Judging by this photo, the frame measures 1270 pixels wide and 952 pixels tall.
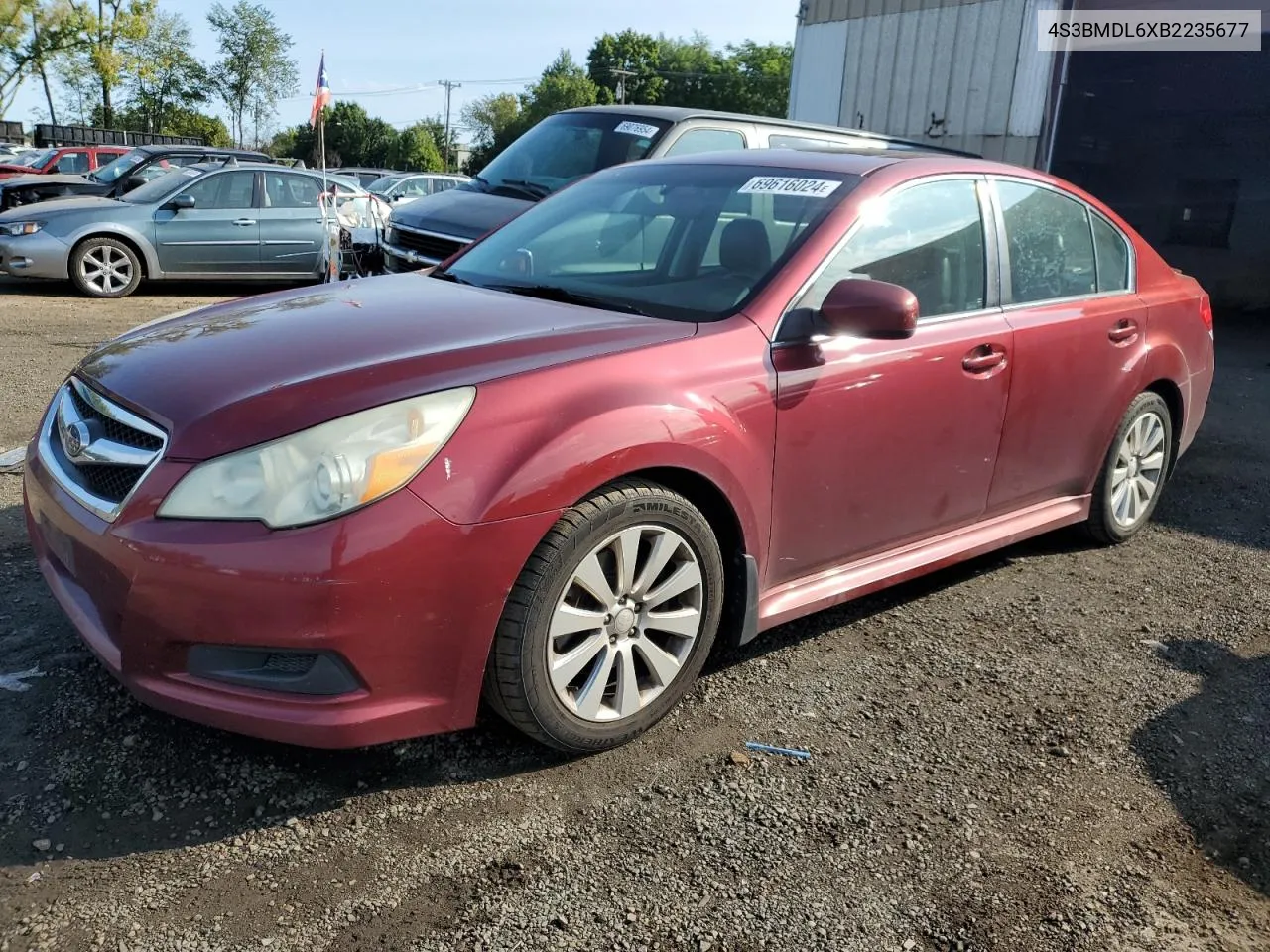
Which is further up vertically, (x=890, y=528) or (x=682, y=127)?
(x=682, y=127)

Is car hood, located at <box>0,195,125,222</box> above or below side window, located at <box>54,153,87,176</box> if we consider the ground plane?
below

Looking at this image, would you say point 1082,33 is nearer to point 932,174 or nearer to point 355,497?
point 932,174

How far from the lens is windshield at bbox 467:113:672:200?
7.49 meters

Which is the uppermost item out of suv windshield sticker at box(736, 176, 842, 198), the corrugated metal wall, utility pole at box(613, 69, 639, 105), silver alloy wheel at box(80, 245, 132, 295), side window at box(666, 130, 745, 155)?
utility pole at box(613, 69, 639, 105)

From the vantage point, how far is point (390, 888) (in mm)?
2217

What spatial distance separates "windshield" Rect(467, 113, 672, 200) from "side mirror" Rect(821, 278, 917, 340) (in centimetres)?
470

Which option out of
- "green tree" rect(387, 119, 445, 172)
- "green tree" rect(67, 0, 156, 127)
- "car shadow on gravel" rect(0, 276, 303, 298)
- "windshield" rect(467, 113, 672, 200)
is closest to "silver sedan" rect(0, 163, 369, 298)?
"car shadow on gravel" rect(0, 276, 303, 298)

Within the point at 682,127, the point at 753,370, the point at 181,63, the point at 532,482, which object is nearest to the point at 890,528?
the point at 753,370

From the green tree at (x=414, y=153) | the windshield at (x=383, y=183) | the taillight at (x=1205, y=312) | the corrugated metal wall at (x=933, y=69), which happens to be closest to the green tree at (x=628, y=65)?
the green tree at (x=414, y=153)

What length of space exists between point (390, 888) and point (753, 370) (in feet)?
5.31

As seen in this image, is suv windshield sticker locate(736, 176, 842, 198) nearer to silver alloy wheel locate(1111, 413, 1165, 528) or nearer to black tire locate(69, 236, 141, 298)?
silver alloy wheel locate(1111, 413, 1165, 528)

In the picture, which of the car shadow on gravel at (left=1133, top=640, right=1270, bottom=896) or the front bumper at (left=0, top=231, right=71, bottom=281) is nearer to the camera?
the car shadow on gravel at (left=1133, top=640, right=1270, bottom=896)

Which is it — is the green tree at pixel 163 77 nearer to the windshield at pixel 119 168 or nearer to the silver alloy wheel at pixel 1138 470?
the windshield at pixel 119 168

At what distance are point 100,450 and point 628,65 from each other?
319ft
